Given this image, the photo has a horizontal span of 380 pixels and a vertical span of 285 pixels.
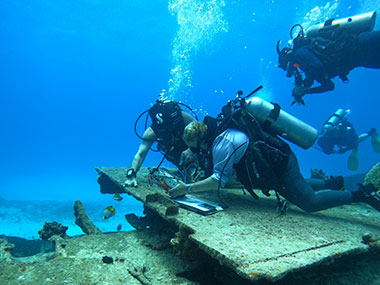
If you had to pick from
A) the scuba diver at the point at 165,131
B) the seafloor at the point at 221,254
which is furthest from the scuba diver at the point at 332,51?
the seafloor at the point at 221,254

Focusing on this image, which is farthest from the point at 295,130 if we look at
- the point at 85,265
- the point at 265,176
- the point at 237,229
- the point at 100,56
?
the point at 100,56

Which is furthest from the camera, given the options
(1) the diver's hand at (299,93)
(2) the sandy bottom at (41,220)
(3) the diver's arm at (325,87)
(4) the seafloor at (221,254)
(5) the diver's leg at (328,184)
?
(2) the sandy bottom at (41,220)

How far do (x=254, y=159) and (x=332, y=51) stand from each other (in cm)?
430

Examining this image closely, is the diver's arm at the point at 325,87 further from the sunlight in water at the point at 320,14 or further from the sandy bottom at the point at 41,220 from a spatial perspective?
the sunlight in water at the point at 320,14

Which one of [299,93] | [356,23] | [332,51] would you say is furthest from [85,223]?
[356,23]

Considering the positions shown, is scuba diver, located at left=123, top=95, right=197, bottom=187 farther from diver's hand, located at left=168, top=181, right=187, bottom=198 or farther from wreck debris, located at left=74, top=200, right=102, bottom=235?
diver's hand, located at left=168, top=181, right=187, bottom=198

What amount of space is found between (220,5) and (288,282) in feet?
146

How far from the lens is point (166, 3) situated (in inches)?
1586

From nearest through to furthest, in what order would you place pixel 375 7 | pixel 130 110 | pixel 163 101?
1. pixel 163 101
2. pixel 375 7
3. pixel 130 110

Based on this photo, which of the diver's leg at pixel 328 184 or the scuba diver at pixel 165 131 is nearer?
the scuba diver at pixel 165 131

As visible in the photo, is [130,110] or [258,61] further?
[130,110]

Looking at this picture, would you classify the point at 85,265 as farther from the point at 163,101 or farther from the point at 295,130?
the point at 295,130

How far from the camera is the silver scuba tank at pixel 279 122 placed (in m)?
3.95

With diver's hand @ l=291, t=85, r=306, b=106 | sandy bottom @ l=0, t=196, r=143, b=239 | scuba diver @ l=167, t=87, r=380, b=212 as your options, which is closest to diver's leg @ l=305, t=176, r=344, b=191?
scuba diver @ l=167, t=87, r=380, b=212
